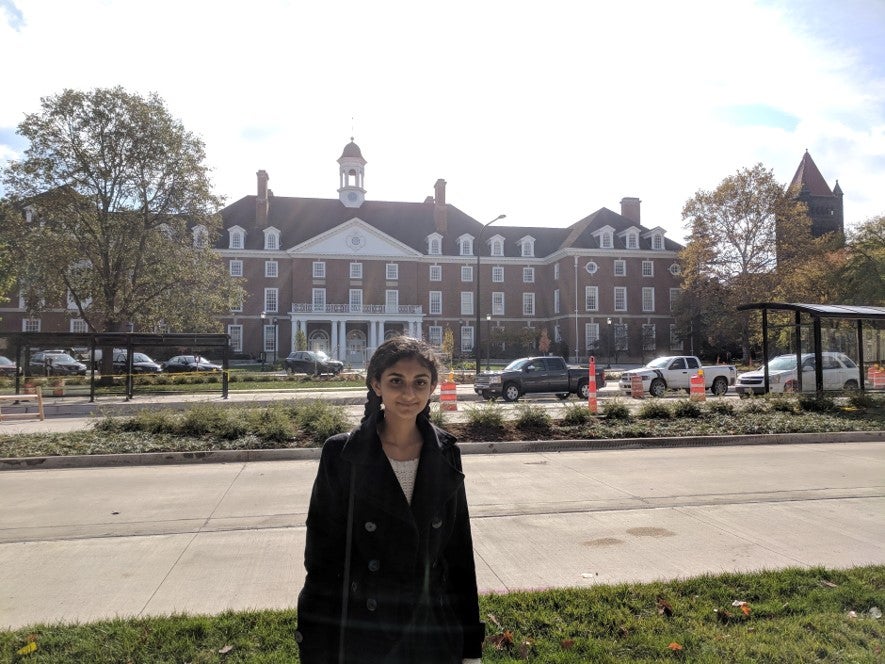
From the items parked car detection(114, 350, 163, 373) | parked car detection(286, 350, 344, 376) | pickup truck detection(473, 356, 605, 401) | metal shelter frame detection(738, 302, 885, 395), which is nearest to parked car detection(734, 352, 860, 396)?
metal shelter frame detection(738, 302, 885, 395)

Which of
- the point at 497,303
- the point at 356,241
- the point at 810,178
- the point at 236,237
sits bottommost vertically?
the point at 497,303

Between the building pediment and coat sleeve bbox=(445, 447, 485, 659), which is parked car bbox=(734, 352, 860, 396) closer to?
coat sleeve bbox=(445, 447, 485, 659)

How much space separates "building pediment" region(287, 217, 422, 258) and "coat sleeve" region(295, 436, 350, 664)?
197 ft

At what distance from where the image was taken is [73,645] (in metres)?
3.62

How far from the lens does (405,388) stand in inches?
92.6

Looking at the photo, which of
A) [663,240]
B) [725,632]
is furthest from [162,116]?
[663,240]

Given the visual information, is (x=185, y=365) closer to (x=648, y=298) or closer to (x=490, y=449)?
(x=490, y=449)

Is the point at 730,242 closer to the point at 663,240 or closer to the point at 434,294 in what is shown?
the point at 663,240

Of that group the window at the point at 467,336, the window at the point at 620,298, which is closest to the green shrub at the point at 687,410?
the window at the point at 620,298

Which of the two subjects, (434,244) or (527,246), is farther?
(527,246)

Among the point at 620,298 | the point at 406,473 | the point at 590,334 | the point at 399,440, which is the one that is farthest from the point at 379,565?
the point at 620,298

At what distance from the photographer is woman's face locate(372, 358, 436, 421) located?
2.34m

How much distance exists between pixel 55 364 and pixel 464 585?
45.9 metres

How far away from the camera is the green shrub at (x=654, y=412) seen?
45.7ft
